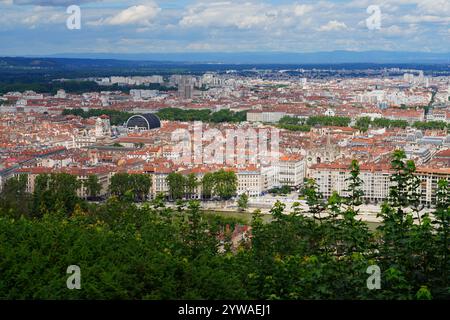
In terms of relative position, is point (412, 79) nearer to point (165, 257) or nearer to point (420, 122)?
point (420, 122)

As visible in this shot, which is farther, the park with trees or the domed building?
the domed building

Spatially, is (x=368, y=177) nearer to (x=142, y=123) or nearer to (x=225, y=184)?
(x=225, y=184)

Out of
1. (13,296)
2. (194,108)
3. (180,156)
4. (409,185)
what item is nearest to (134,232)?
(13,296)

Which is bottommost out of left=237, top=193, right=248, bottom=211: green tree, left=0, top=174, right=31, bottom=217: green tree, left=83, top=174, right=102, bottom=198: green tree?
left=237, top=193, right=248, bottom=211: green tree

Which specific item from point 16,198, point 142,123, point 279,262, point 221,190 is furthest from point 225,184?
point 142,123

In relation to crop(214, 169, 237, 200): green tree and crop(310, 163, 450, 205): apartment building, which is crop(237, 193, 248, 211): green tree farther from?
crop(310, 163, 450, 205): apartment building

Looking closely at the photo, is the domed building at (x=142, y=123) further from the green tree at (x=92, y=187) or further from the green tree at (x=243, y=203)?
the green tree at (x=243, y=203)

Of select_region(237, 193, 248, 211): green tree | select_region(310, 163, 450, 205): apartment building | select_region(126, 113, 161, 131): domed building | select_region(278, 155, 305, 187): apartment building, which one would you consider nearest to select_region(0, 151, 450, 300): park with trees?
select_region(237, 193, 248, 211): green tree

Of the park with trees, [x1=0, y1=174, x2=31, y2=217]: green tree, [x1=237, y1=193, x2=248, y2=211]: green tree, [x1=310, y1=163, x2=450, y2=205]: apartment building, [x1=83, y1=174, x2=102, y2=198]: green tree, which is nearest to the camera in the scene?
the park with trees

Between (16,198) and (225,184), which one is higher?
(16,198)
